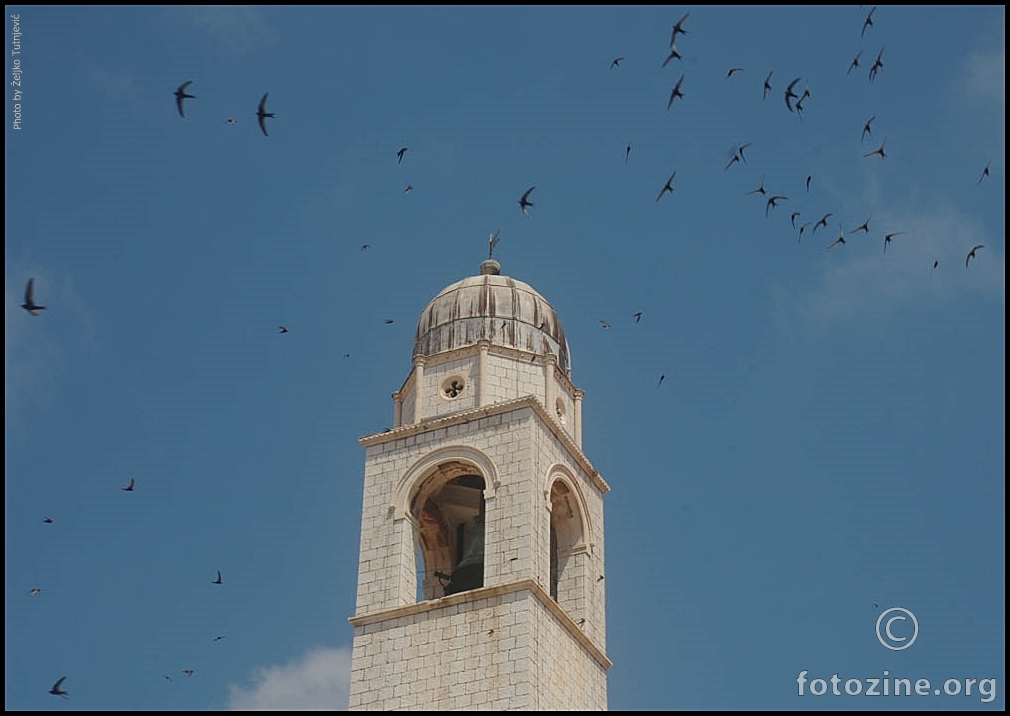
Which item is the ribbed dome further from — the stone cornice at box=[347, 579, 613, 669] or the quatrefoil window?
the stone cornice at box=[347, 579, 613, 669]

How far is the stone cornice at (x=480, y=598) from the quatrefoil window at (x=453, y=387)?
5874 mm

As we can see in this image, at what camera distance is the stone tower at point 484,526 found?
103 ft

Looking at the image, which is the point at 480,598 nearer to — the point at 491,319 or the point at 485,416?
the point at 485,416

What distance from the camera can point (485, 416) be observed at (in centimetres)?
3503

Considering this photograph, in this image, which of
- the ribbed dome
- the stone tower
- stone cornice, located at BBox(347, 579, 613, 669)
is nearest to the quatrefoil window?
the stone tower

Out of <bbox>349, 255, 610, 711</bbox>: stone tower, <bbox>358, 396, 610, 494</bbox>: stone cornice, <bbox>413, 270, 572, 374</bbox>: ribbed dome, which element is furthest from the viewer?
<bbox>413, 270, 572, 374</bbox>: ribbed dome

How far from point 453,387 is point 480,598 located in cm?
655

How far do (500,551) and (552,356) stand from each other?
6.55 metres

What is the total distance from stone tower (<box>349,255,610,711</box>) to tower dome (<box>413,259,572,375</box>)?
4cm

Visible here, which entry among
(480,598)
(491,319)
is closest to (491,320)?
(491,319)

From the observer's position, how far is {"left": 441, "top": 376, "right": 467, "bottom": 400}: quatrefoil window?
36.5m

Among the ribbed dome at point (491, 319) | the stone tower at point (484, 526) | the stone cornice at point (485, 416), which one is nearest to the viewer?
the stone tower at point (484, 526)

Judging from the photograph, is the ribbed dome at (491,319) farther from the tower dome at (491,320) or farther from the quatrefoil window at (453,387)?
the quatrefoil window at (453,387)

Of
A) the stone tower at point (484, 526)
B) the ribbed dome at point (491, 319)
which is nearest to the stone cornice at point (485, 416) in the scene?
the stone tower at point (484, 526)
